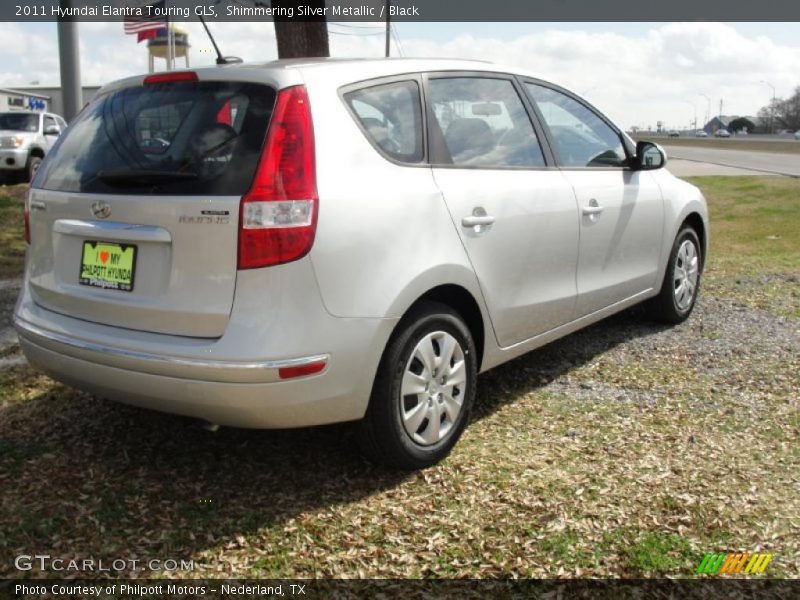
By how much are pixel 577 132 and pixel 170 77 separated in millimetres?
2414

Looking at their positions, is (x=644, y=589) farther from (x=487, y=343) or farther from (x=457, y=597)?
(x=487, y=343)

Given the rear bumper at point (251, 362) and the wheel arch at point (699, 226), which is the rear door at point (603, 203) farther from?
the rear bumper at point (251, 362)

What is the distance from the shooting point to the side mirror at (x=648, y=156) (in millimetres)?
5016

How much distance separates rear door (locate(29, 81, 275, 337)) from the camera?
2.88m

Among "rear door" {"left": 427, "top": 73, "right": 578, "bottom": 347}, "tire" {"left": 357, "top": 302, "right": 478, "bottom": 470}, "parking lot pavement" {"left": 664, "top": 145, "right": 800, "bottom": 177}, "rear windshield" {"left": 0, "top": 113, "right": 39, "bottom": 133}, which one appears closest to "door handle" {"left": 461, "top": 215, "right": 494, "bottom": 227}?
"rear door" {"left": 427, "top": 73, "right": 578, "bottom": 347}

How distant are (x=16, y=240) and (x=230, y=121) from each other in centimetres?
757

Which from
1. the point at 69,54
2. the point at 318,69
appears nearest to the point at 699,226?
the point at 318,69

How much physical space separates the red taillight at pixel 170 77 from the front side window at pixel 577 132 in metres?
1.92

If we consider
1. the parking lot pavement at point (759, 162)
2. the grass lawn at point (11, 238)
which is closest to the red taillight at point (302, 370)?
the grass lawn at point (11, 238)

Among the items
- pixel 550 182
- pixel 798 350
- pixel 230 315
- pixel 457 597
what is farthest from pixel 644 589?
pixel 798 350

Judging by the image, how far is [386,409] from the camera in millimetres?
3189

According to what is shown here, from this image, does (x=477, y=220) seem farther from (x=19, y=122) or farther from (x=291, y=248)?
(x=19, y=122)

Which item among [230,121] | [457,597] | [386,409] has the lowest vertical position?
[457,597]

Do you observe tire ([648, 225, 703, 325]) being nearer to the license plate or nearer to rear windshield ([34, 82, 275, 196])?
rear windshield ([34, 82, 275, 196])
